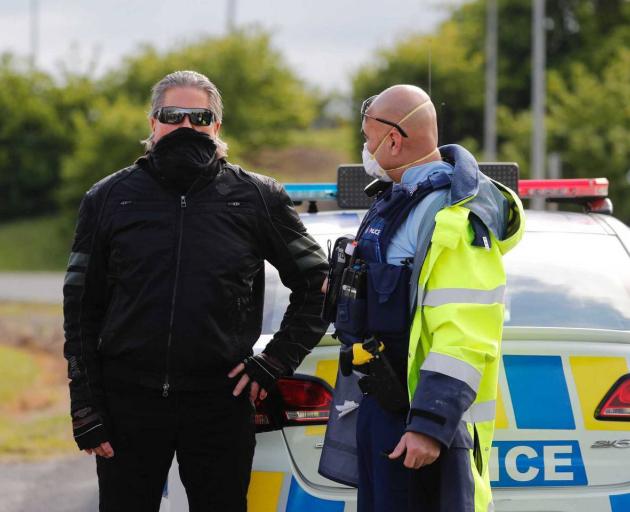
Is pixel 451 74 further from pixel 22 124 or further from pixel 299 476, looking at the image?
pixel 299 476

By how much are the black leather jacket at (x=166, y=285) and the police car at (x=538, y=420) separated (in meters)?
0.22

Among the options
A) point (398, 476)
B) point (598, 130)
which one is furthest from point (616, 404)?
point (598, 130)

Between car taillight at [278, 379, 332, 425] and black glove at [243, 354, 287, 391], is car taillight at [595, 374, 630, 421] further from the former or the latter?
black glove at [243, 354, 287, 391]

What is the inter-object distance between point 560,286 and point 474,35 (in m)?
40.0

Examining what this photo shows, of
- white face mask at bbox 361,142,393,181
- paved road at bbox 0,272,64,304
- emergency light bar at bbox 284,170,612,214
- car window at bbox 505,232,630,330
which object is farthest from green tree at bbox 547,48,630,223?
white face mask at bbox 361,142,393,181

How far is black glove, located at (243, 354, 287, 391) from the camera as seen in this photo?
3264mm

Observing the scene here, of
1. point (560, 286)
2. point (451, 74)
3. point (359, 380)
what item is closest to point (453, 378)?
point (359, 380)

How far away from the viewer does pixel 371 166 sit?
3.07 meters

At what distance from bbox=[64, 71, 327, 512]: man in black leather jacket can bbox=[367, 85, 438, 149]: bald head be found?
57 centimetres

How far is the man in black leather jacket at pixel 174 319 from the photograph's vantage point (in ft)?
10.4

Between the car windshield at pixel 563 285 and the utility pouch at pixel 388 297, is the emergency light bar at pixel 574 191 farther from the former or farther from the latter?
the utility pouch at pixel 388 297

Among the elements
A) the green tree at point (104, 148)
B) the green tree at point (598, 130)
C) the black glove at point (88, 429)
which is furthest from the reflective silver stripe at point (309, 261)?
the green tree at point (104, 148)

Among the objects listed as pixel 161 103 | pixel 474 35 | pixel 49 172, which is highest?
pixel 474 35

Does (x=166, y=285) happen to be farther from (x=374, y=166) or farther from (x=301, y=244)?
(x=374, y=166)
